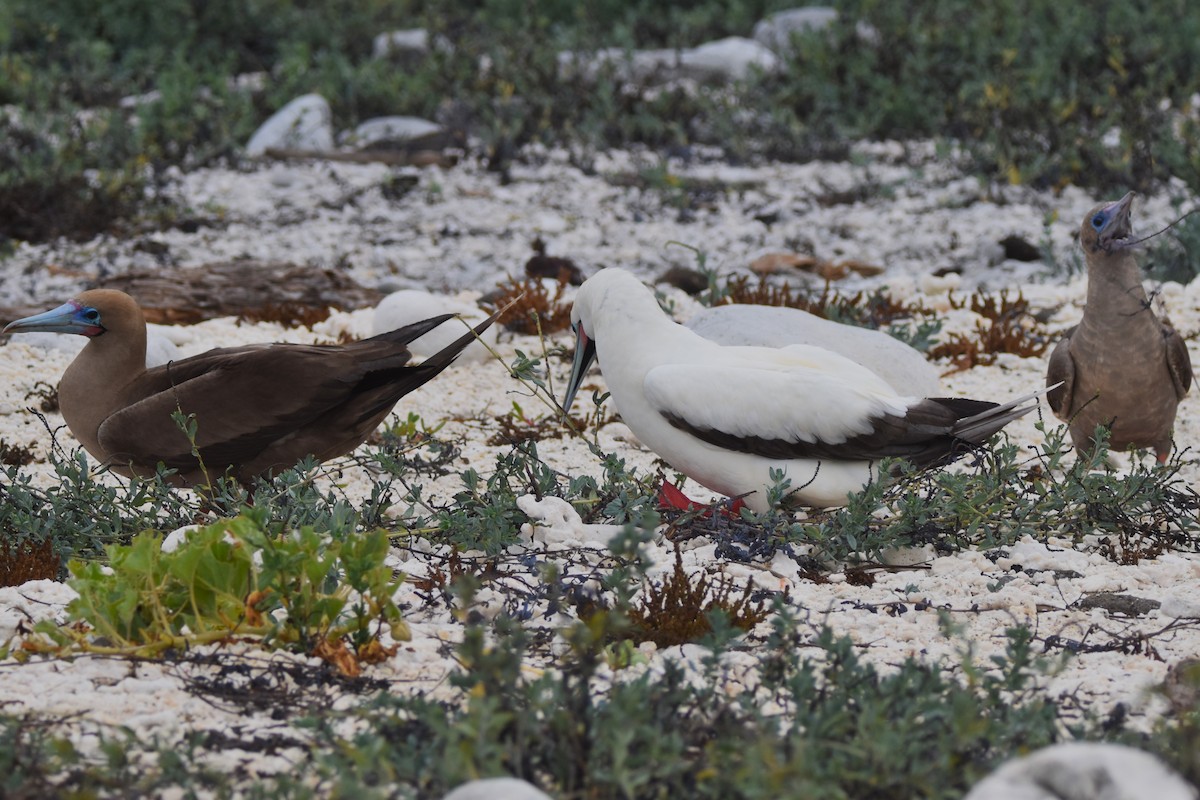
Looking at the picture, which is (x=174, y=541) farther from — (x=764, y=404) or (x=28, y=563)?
(x=764, y=404)

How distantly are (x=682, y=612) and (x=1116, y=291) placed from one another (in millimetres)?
3103

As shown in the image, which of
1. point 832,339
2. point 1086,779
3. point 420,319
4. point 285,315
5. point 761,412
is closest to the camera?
point 1086,779

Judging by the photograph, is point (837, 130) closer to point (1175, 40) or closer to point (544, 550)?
point (1175, 40)

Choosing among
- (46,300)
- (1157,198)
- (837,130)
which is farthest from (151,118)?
(1157,198)

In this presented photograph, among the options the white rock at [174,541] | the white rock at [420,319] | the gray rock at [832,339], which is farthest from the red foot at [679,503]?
the white rock at [420,319]

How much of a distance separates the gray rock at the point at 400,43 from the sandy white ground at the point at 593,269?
2803mm

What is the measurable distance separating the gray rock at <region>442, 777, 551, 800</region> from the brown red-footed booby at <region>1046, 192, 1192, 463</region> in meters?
4.10

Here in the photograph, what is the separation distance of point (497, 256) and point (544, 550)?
609cm

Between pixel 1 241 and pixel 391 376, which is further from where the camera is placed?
pixel 1 241

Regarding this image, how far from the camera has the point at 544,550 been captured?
15.1 feet

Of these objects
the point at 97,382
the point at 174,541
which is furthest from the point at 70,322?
the point at 174,541

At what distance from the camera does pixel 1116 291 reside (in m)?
6.28

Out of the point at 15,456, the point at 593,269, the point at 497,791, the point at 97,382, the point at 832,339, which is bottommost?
the point at 497,791

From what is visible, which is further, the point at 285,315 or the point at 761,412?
the point at 285,315
